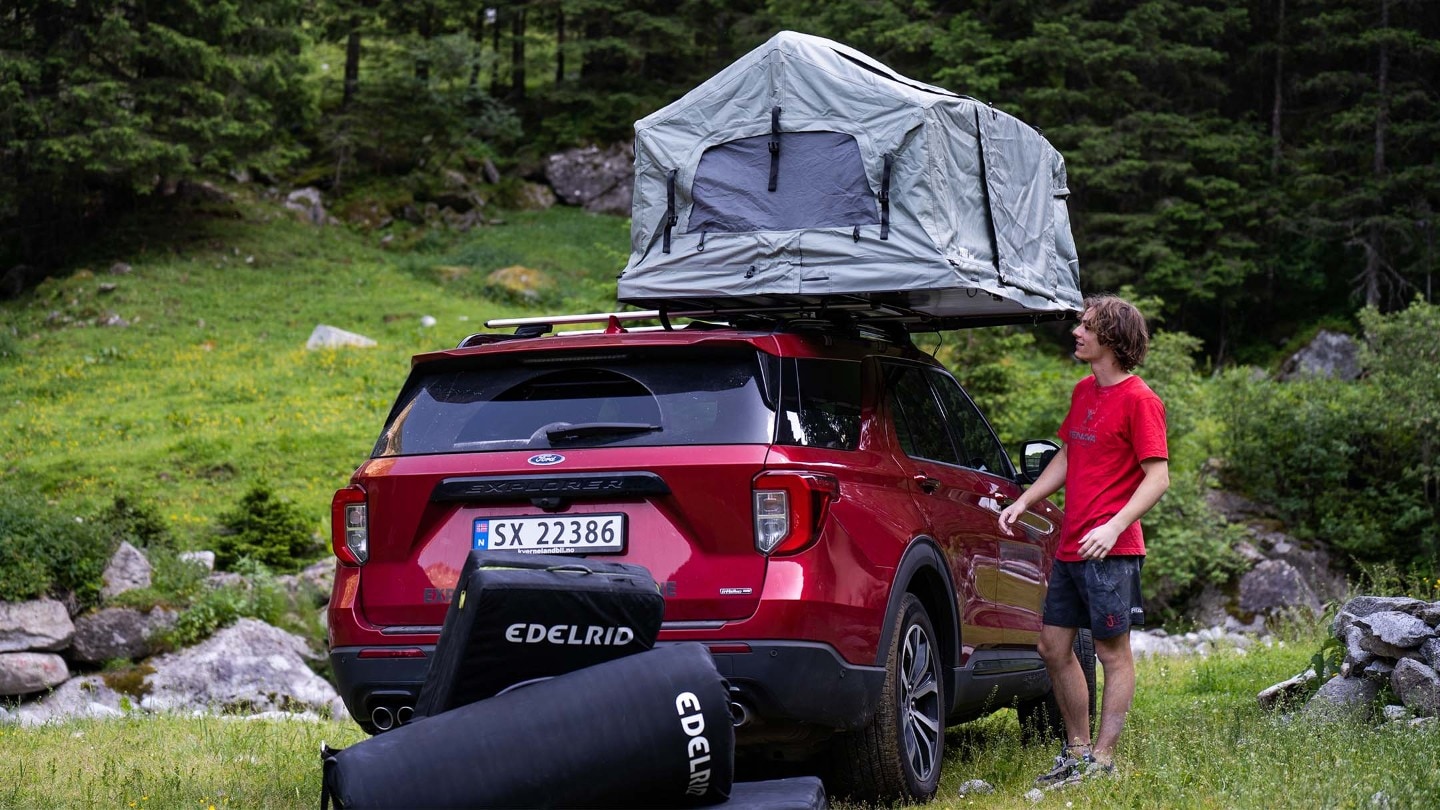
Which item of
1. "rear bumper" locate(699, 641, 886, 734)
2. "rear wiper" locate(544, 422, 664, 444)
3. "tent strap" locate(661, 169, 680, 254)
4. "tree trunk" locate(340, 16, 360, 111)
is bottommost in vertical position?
"rear bumper" locate(699, 641, 886, 734)

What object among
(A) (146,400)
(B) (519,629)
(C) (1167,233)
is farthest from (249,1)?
(B) (519,629)

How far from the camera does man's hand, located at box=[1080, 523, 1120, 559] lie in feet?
16.5

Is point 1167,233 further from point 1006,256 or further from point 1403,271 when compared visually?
point 1006,256

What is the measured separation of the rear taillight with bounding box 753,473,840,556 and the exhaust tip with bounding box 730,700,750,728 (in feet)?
1.65

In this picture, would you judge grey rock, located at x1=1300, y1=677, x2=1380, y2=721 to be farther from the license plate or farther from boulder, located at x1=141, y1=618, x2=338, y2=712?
boulder, located at x1=141, y1=618, x2=338, y2=712

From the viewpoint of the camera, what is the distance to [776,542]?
172 inches

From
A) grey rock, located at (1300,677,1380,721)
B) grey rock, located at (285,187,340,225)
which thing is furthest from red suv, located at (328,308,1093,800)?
grey rock, located at (285,187,340,225)

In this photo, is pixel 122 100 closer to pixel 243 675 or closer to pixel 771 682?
pixel 243 675

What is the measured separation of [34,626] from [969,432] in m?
8.03

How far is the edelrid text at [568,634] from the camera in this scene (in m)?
3.63

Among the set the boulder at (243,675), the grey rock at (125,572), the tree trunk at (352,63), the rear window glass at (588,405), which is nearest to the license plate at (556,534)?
the rear window glass at (588,405)

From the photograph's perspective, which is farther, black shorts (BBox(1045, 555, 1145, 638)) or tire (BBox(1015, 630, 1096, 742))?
tire (BBox(1015, 630, 1096, 742))

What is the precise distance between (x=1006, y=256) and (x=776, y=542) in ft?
8.03

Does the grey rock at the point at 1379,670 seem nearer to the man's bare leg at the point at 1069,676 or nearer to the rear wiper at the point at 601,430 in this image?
the man's bare leg at the point at 1069,676
